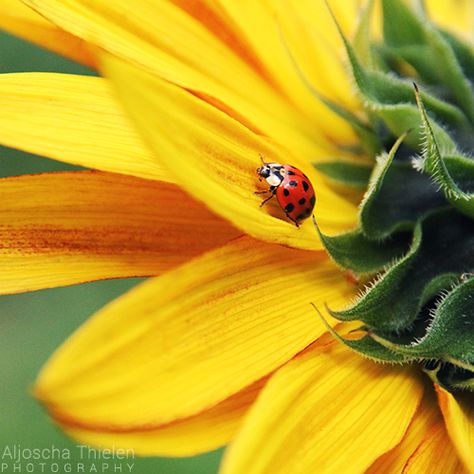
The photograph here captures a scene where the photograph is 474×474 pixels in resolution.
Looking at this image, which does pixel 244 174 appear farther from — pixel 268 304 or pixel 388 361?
pixel 388 361

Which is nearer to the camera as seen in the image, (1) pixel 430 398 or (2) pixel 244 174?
(2) pixel 244 174

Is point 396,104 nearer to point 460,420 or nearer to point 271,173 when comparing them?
point 271,173

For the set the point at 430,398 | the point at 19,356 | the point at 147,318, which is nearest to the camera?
the point at 147,318

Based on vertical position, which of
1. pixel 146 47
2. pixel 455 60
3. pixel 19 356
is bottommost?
pixel 19 356

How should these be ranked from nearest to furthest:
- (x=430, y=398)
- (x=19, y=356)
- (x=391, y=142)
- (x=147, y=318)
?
(x=147, y=318)
(x=430, y=398)
(x=391, y=142)
(x=19, y=356)

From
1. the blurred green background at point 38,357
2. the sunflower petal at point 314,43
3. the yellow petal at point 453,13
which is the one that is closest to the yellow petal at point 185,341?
the sunflower petal at point 314,43

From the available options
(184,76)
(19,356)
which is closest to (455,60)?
(184,76)

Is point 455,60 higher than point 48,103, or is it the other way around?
point 455,60

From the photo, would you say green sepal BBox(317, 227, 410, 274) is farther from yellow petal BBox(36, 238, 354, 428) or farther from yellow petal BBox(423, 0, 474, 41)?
yellow petal BBox(423, 0, 474, 41)
